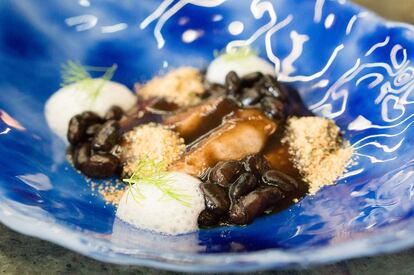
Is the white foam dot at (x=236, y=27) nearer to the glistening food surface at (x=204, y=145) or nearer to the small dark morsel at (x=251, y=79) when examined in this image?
the glistening food surface at (x=204, y=145)

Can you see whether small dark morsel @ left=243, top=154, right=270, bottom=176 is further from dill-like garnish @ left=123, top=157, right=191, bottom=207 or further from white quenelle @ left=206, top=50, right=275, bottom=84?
white quenelle @ left=206, top=50, right=275, bottom=84

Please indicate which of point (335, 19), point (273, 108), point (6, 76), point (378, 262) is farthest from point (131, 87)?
point (378, 262)

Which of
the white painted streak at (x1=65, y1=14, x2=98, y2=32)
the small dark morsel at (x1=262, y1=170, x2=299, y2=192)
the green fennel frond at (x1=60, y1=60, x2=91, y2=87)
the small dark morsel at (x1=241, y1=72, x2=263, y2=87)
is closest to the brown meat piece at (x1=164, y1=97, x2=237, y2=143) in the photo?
the small dark morsel at (x1=241, y1=72, x2=263, y2=87)

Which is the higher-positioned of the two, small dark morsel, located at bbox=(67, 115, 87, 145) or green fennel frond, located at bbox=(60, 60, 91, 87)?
green fennel frond, located at bbox=(60, 60, 91, 87)

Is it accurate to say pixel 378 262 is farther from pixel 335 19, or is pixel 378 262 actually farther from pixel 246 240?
pixel 335 19

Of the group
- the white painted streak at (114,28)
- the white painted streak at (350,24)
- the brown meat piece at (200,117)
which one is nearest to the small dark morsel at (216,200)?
the brown meat piece at (200,117)

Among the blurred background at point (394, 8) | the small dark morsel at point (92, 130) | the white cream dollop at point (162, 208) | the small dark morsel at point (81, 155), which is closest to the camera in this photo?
the white cream dollop at point (162, 208)
